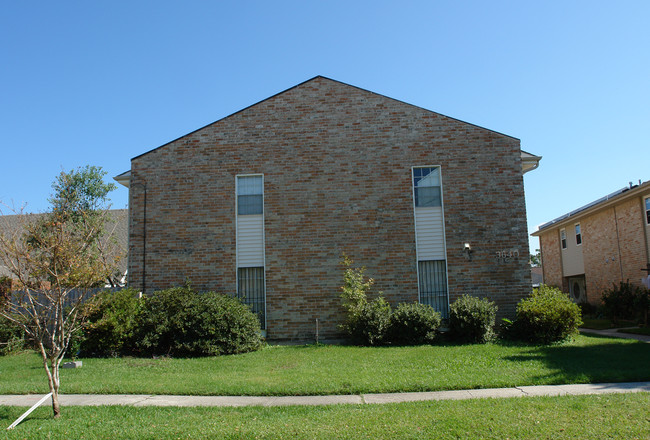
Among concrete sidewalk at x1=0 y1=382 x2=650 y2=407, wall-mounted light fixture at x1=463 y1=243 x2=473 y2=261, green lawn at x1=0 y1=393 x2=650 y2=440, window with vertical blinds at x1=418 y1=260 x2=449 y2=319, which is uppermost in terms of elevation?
wall-mounted light fixture at x1=463 y1=243 x2=473 y2=261

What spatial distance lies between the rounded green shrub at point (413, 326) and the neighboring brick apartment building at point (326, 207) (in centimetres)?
103

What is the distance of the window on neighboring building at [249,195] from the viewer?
14.8 m

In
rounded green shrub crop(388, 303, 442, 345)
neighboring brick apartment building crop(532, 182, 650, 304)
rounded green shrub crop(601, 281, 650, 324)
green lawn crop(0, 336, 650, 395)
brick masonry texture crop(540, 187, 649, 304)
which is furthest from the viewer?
brick masonry texture crop(540, 187, 649, 304)

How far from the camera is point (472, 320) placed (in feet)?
42.2

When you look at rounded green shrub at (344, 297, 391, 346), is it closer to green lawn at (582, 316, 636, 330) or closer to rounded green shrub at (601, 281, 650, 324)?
green lawn at (582, 316, 636, 330)

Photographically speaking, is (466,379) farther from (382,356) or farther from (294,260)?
(294,260)

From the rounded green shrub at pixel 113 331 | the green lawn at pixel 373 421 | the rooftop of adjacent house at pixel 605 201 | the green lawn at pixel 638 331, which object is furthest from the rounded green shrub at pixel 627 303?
the rounded green shrub at pixel 113 331

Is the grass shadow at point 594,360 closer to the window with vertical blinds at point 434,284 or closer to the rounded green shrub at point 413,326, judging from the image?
the rounded green shrub at point 413,326

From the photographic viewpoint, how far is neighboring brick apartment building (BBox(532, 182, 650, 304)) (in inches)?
783

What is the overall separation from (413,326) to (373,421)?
707 cm

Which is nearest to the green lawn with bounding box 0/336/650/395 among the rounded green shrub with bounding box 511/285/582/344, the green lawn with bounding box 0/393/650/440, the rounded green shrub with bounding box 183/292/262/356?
the rounded green shrub with bounding box 511/285/582/344

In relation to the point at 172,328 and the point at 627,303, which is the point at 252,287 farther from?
the point at 627,303

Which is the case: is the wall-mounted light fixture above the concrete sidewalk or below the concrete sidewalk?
above

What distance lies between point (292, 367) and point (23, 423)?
5110 mm
